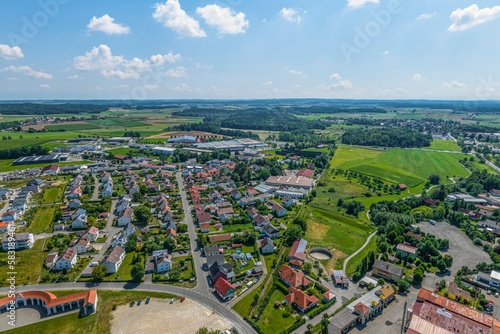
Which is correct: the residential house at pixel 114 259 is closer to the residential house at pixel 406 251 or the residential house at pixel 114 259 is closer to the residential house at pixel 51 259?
the residential house at pixel 51 259

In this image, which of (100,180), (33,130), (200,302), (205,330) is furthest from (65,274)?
(33,130)

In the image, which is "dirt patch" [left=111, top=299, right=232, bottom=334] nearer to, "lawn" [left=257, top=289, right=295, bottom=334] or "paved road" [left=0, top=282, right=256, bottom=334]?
"paved road" [left=0, top=282, right=256, bottom=334]

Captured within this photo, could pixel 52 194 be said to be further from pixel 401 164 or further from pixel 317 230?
pixel 401 164

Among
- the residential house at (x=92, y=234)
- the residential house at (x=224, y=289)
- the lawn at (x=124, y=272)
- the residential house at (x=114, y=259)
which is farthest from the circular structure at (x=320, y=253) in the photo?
the residential house at (x=92, y=234)

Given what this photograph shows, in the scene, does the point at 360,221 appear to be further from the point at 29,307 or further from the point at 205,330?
the point at 29,307

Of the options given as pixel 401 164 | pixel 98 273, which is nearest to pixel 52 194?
pixel 98 273

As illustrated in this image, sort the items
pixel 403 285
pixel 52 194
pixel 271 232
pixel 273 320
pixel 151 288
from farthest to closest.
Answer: pixel 52 194, pixel 271 232, pixel 151 288, pixel 403 285, pixel 273 320

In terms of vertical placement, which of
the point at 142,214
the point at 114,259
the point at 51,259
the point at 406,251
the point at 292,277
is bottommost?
the point at 406,251
